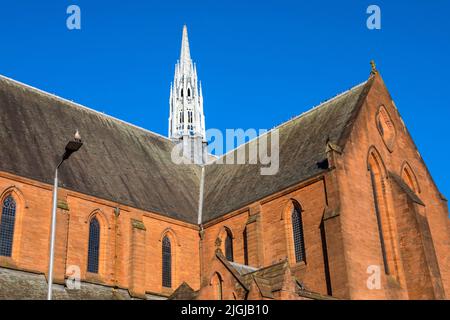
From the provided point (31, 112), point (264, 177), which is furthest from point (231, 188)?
point (31, 112)

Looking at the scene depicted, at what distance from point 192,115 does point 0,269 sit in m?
53.2

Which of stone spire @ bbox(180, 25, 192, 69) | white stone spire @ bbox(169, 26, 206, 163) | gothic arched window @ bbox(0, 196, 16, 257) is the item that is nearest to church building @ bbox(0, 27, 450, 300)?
gothic arched window @ bbox(0, 196, 16, 257)

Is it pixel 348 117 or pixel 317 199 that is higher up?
pixel 348 117

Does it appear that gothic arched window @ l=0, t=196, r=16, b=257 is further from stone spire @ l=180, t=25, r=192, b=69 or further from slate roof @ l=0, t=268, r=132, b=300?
stone spire @ l=180, t=25, r=192, b=69

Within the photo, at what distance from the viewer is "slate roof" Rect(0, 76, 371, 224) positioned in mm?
32594

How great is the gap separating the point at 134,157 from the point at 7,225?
12401mm

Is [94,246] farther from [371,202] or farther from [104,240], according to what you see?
[371,202]

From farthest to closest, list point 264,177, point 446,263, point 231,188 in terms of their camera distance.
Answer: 1. point 231,188
2. point 264,177
3. point 446,263

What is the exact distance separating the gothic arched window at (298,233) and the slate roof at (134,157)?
5.30 feet

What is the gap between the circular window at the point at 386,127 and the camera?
115ft

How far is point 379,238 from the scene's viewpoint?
31.2m

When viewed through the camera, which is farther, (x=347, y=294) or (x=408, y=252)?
(x=408, y=252)

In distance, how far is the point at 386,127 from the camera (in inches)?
1415
